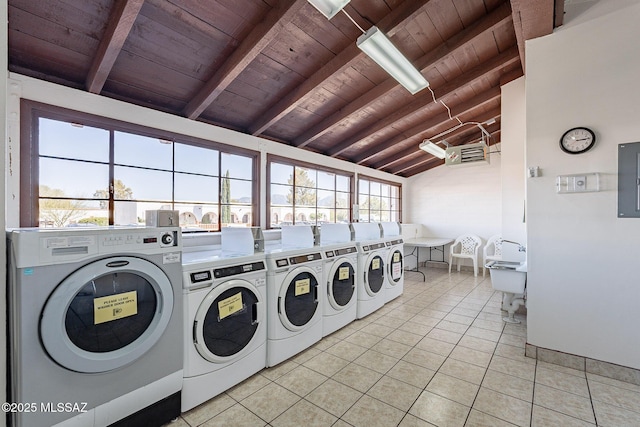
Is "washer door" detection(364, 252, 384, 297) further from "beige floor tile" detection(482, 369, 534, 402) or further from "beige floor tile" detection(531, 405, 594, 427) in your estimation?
"beige floor tile" detection(531, 405, 594, 427)

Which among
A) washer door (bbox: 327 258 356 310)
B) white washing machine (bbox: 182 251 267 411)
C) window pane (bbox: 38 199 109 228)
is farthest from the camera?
washer door (bbox: 327 258 356 310)

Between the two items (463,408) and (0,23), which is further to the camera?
(463,408)

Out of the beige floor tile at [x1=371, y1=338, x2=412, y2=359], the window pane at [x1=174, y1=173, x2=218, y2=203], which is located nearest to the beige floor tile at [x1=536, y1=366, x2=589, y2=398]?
the beige floor tile at [x1=371, y1=338, x2=412, y2=359]

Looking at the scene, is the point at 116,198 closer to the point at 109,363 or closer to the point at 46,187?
the point at 46,187

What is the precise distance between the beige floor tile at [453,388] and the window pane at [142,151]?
10.3 feet

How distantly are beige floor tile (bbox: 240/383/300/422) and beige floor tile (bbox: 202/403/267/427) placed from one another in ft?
0.12

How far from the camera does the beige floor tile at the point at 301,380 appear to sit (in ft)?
6.73

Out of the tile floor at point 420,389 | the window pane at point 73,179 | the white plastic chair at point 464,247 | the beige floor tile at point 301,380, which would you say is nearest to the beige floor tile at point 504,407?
the tile floor at point 420,389

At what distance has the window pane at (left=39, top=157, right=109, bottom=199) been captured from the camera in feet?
7.11

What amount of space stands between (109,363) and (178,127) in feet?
7.46

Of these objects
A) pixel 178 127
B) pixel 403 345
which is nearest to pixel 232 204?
pixel 178 127

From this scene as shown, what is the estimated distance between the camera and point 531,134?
2488 mm

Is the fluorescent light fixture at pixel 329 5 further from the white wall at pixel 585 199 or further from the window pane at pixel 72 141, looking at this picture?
the window pane at pixel 72 141

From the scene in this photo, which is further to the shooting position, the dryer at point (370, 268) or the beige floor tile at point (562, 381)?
the dryer at point (370, 268)
